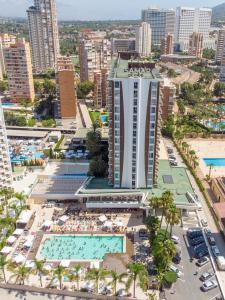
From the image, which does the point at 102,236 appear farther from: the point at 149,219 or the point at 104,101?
the point at 104,101

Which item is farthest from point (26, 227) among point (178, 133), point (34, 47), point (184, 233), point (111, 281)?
point (34, 47)

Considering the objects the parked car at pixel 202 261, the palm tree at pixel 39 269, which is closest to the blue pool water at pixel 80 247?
the palm tree at pixel 39 269

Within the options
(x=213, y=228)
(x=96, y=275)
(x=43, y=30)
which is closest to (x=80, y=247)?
(x=96, y=275)

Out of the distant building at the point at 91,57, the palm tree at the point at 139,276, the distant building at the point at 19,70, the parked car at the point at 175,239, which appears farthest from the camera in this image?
the distant building at the point at 91,57

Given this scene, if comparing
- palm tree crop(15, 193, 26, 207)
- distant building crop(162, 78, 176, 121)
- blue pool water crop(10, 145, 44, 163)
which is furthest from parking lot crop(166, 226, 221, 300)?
distant building crop(162, 78, 176, 121)

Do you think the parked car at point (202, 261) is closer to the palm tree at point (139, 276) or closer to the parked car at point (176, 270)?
the parked car at point (176, 270)

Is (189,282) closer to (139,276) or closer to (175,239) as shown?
(139,276)

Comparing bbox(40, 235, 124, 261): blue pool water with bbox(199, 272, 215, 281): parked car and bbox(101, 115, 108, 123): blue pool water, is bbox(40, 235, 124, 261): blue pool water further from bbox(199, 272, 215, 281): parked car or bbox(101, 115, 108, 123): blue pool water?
bbox(101, 115, 108, 123): blue pool water
